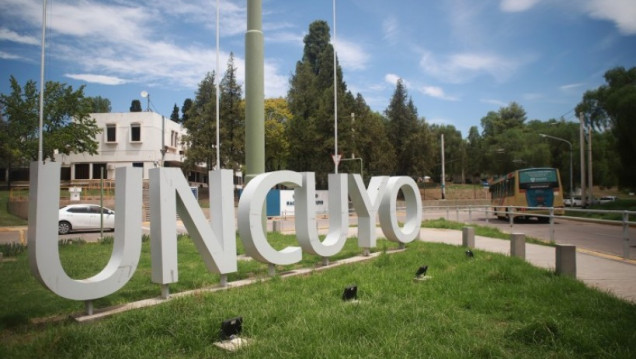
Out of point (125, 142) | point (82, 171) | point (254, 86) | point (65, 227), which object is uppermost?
point (125, 142)

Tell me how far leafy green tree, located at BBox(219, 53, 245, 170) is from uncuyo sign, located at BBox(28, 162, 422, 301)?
33.7 metres

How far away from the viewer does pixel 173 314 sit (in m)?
5.14

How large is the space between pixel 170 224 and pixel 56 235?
1.43 metres

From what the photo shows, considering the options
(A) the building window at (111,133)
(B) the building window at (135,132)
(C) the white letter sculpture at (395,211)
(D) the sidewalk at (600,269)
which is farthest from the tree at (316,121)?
(D) the sidewalk at (600,269)

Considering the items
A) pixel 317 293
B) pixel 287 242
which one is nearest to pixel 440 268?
pixel 317 293

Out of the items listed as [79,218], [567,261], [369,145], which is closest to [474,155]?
[369,145]

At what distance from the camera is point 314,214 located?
8617mm

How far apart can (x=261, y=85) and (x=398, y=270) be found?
5.34 meters

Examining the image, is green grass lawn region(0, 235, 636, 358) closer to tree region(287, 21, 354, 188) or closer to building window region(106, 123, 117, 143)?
tree region(287, 21, 354, 188)

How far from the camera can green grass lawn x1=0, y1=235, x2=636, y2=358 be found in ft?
13.5

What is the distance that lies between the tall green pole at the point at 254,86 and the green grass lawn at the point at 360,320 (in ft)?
11.2

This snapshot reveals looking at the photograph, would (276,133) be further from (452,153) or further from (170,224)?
(452,153)

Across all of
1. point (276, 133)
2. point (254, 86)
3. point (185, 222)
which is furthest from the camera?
point (276, 133)

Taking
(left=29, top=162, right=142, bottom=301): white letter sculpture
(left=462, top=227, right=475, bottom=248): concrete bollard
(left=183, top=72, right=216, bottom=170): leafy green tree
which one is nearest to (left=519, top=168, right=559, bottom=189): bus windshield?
(left=462, top=227, right=475, bottom=248): concrete bollard
